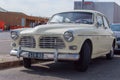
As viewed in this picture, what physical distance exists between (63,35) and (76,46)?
0.45m

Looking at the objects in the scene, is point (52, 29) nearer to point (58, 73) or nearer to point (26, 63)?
point (58, 73)

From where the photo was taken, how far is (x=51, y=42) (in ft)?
30.5

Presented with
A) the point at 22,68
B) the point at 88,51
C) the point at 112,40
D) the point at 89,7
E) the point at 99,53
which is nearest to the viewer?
the point at 88,51

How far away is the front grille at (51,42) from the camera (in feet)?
30.2

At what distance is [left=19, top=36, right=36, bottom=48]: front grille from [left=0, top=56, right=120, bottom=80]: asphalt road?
29.0 inches

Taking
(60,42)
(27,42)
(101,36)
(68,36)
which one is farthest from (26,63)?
(101,36)

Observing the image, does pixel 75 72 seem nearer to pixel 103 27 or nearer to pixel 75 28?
pixel 75 28

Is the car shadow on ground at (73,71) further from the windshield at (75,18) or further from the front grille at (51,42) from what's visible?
the windshield at (75,18)

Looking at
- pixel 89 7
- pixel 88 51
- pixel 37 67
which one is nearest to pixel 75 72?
pixel 88 51

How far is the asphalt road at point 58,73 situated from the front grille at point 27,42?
2.42 feet

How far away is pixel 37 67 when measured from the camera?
10.6 m

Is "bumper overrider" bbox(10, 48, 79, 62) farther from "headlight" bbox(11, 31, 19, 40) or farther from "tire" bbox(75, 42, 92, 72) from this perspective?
"headlight" bbox(11, 31, 19, 40)

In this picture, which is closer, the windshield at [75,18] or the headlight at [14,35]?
Answer: the headlight at [14,35]

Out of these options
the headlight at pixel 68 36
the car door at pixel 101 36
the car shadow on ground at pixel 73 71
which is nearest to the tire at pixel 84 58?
the car shadow on ground at pixel 73 71
